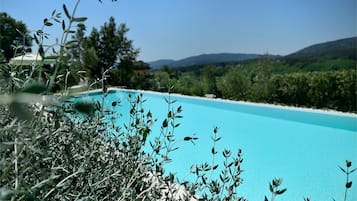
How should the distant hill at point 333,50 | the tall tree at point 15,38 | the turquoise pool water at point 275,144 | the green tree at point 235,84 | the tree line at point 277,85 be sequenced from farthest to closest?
the distant hill at point 333,50
the green tree at point 235,84
the tree line at point 277,85
the turquoise pool water at point 275,144
the tall tree at point 15,38

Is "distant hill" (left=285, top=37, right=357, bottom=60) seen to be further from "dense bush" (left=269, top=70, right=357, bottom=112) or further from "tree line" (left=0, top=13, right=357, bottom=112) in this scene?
"dense bush" (left=269, top=70, right=357, bottom=112)

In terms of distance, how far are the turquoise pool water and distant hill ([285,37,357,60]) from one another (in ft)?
28.6

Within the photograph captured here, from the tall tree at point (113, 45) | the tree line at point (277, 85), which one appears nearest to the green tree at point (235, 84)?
the tree line at point (277, 85)

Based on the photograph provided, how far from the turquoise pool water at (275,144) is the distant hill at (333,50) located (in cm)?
872

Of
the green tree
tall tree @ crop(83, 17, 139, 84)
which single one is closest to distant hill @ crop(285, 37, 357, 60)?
the green tree

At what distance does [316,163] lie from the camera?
5938 mm

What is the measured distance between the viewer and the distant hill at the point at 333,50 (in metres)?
16.7

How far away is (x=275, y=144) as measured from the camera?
7.19 meters

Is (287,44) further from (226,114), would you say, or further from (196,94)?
(226,114)

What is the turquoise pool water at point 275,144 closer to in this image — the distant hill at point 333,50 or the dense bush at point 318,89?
the dense bush at point 318,89

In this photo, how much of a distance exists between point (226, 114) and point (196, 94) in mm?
3957

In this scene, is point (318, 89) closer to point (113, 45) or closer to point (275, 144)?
point (275, 144)

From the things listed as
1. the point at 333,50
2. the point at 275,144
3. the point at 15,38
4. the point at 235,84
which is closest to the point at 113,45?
the point at 235,84

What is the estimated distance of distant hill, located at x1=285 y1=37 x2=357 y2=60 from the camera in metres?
16.7
